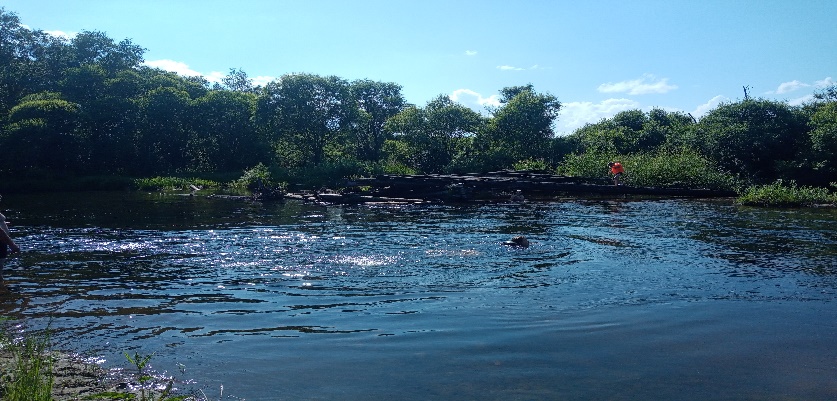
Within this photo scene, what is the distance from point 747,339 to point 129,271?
477 inches

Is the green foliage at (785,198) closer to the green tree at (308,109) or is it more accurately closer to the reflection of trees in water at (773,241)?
the reflection of trees in water at (773,241)

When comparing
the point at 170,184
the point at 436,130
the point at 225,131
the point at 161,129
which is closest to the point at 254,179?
the point at 170,184

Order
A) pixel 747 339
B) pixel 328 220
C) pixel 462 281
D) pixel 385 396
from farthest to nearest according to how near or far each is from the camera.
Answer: pixel 328 220, pixel 462 281, pixel 747 339, pixel 385 396

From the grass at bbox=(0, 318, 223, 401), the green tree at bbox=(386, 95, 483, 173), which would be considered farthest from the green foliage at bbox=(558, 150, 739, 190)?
the grass at bbox=(0, 318, 223, 401)

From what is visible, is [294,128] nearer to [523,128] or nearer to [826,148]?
[523,128]

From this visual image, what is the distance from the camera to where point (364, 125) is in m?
57.6

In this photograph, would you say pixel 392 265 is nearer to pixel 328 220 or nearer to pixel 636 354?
pixel 636 354

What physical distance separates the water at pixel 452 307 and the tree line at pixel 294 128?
64.5 feet

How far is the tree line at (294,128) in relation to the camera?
3881 centimetres

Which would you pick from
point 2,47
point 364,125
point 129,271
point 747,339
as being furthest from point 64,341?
point 2,47

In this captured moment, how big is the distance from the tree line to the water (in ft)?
64.5

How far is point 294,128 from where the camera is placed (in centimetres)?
5219

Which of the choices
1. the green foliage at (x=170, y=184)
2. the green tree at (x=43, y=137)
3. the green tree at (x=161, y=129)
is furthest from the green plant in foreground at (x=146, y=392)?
the green tree at (x=161, y=129)

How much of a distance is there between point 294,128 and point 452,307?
44.6 metres
